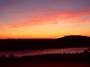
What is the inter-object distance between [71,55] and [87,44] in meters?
5.00

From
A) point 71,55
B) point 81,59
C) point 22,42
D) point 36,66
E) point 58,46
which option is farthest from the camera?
point 22,42

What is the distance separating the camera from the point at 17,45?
1628 cm

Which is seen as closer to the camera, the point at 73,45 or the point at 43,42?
the point at 73,45

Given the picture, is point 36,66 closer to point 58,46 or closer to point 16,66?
point 16,66

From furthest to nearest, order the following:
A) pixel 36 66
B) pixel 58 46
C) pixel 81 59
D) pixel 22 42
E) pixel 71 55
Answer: pixel 22 42 → pixel 58 46 → pixel 71 55 → pixel 81 59 → pixel 36 66

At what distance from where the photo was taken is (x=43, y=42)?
17.6 m

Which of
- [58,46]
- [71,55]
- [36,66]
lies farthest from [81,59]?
[58,46]

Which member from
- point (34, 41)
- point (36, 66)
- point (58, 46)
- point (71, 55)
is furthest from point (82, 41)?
point (36, 66)

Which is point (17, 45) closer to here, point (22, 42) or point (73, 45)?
point (22, 42)

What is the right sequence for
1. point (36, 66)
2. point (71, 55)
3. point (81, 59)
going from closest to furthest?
point (36, 66)
point (81, 59)
point (71, 55)

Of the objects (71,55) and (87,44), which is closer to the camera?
(71,55)

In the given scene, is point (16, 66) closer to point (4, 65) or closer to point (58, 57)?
point (4, 65)

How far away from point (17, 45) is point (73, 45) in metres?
3.37

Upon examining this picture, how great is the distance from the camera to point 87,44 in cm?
1631
